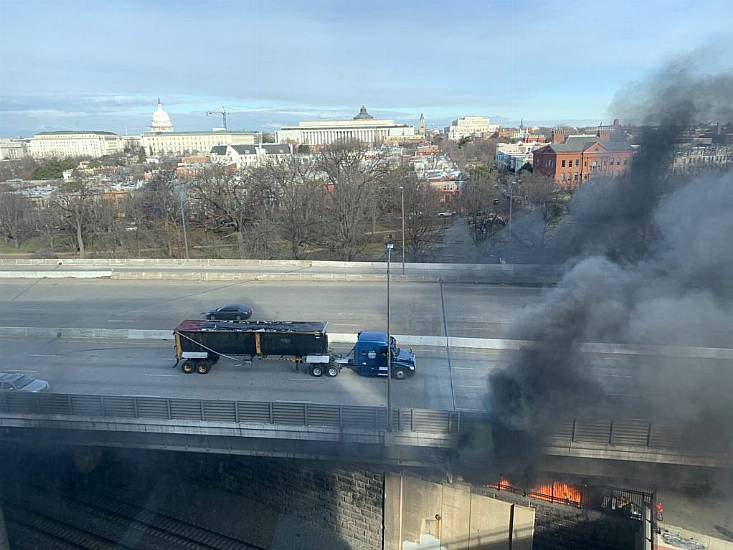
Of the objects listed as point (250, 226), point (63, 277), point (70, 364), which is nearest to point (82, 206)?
point (250, 226)

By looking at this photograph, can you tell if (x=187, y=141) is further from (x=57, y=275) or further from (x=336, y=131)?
(x=57, y=275)

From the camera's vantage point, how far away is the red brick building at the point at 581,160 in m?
15.4

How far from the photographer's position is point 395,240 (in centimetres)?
3700

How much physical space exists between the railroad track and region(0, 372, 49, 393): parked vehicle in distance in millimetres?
3397

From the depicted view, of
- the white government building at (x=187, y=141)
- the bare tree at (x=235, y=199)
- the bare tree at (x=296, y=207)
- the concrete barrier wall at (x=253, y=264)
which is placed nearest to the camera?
the concrete barrier wall at (x=253, y=264)

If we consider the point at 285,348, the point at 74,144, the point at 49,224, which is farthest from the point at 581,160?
the point at 74,144

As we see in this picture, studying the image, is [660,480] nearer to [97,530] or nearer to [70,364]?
[97,530]

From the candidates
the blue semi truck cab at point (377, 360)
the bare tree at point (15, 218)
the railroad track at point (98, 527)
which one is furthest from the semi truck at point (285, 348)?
the bare tree at point (15, 218)

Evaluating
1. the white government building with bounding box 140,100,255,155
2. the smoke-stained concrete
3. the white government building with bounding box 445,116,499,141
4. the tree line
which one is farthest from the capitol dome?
the smoke-stained concrete

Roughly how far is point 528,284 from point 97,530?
16.3 metres

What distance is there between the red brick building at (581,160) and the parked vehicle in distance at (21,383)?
16406 millimetres

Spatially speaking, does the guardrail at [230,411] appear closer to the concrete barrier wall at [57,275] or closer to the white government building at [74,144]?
the concrete barrier wall at [57,275]

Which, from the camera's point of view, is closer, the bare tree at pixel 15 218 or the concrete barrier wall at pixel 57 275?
the concrete barrier wall at pixel 57 275

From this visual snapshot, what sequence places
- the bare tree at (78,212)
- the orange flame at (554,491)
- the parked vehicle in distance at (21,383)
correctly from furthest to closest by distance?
the bare tree at (78,212), the parked vehicle in distance at (21,383), the orange flame at (554,491)
